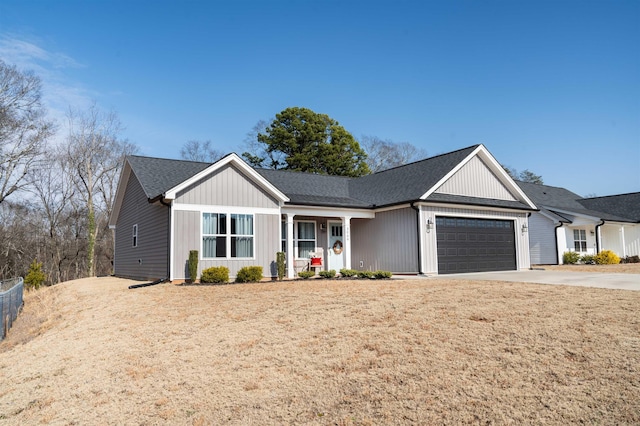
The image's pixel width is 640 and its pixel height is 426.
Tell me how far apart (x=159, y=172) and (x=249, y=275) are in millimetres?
7074

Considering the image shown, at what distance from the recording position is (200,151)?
145 feet

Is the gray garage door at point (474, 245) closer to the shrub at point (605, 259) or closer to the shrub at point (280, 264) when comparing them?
the shrub at point (280, 264)

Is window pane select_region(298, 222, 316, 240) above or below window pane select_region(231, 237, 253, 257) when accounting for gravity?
above

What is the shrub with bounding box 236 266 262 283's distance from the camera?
14.3 meters

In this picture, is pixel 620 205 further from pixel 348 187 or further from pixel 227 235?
pixel 227 235

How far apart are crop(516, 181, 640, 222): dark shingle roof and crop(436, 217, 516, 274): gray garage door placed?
30.1 ft

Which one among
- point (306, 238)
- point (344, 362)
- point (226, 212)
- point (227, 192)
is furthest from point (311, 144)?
point (344, 362)

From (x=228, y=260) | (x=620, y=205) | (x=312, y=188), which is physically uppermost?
(x=312, y=188)

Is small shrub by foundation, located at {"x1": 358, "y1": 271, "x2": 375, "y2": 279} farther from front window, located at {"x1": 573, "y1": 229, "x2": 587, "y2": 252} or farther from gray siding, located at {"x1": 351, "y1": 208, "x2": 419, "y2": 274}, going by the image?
front window, located at {"x1": 573, "y1": 229, "x2": 587, "y2": 252}

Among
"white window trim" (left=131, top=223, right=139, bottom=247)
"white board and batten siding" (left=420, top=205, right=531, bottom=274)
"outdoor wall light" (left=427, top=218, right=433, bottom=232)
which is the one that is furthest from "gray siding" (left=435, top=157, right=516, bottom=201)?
"white window trim" (left=131, top=223, right=139, bottom=247)

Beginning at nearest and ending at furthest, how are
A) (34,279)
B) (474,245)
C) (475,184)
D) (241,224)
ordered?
1. (241,224)
2. (474,245)
3. (475,184)
4. (34,279)

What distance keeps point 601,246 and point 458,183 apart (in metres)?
16.7

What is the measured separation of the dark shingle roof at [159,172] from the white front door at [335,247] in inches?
239

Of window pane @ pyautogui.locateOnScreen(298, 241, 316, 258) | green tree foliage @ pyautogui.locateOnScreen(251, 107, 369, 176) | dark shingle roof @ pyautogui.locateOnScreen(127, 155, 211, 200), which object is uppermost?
green tree foliage @ pyautogui.locateOnScreen(251, 107, 369, 176)
